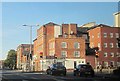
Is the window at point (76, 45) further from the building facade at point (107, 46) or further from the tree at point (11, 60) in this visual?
the tree at point (11, 60)

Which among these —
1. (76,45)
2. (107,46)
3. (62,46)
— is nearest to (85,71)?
(62,46)

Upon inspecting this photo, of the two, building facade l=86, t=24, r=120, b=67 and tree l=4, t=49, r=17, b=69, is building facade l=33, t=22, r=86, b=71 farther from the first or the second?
tree l=4, t=49, r=17, b=69

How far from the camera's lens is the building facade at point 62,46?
10069 centimetres

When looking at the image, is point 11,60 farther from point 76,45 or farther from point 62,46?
point 76,45

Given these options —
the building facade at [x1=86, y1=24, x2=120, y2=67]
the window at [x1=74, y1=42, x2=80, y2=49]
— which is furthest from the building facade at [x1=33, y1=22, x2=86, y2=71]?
the building facade at [x1=86, y1=24, x2=120, y2=67]

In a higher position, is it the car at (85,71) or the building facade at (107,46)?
the building facade at (107,46)

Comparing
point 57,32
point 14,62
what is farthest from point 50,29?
point 14,62

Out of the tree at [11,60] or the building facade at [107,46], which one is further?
the tree at [11,60]

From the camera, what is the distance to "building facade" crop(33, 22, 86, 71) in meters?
101

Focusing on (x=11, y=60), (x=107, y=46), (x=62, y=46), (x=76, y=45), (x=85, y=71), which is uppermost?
(x=76, y=45)

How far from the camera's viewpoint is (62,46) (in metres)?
104

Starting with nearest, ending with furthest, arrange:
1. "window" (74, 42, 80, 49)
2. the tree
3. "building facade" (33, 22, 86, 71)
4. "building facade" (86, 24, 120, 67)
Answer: "building facade" (33, 22, 86, 71) < "building facade" (86, 24, 120, 67) < "window" (74, 42, 80, 49) < the tree

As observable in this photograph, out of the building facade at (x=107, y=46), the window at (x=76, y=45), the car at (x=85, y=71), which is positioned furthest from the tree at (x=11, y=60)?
the car at (x=85, y=71)

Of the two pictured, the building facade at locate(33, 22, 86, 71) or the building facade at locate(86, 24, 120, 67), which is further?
the building facade at locate(86, 24, 120, 67)
